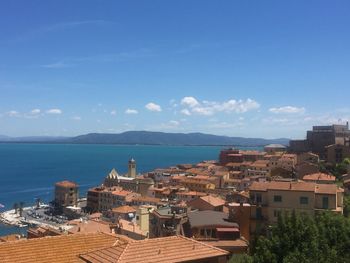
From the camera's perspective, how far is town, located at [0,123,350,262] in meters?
15.0

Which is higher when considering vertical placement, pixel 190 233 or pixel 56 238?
pixel 56 238

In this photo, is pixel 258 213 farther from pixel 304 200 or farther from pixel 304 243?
pixel 304 243

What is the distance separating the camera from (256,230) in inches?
1262

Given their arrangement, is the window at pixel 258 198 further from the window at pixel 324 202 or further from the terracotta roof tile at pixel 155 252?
the terracotta roof tile at pixel 155 252

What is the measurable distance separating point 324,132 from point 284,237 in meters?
88.7

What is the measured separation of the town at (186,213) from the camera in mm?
15039

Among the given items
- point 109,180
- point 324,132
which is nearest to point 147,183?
point 109,180

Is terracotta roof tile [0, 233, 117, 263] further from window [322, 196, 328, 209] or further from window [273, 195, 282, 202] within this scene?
window [322, 196, 328, 209]

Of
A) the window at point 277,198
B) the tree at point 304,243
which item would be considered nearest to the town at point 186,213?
the window at point 277,198

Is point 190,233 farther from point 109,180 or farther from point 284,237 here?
point 109,180

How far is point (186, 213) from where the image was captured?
126 ft

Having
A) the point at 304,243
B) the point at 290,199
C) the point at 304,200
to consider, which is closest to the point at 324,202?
the point at 304,200

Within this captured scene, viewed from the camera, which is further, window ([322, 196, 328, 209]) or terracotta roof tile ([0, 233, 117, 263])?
window ([322, 196, 328, 209])

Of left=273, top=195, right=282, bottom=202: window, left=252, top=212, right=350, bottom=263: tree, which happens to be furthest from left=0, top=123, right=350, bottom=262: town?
left=252, top=212, right=350, bottom=263: tree
